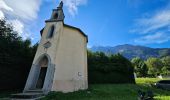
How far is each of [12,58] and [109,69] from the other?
17613mm

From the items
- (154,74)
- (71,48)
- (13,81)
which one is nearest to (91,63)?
(71,48)

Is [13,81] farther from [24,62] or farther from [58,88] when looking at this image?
[58,88]

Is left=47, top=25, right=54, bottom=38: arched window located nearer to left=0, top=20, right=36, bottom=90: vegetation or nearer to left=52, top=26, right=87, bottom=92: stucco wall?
left=52, top=26, right=87, bottom=92: stucco wall

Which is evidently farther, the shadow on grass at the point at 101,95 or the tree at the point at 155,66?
the tree at the point at 155,66

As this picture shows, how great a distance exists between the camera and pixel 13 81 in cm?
1944

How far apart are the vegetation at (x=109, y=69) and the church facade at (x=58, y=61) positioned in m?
7.40

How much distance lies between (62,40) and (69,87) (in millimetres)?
5810

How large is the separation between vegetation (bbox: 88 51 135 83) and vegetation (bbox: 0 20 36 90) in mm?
11627

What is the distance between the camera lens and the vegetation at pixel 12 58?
60.1 ft

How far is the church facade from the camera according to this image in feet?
56.3

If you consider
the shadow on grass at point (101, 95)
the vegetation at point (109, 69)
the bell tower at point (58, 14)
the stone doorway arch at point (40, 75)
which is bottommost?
the shadow on grass at point (101, 95)

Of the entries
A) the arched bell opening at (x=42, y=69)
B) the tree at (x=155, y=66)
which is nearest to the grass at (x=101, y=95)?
the arched bell opening at (x=42, y=69)

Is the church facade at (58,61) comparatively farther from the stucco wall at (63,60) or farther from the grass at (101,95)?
the grass at (101,95)

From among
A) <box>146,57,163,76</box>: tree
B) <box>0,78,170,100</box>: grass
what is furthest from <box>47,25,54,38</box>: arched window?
<box>146,57,163,76</box>: tree
